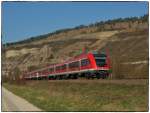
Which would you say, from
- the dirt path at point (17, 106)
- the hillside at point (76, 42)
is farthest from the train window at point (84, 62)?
the hillside at point (76, 42)

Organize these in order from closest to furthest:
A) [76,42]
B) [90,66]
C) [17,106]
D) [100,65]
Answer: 1. [17,106]
2. [90,66]
3. [100,65]
4. [76,42]

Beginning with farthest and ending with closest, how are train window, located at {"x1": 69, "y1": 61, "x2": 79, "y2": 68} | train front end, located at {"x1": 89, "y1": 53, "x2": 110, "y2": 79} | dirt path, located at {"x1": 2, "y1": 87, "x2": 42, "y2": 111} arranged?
train window, located at {"x1": 69, "y1": 61, "x2": 79, "y2": 68}
train front end, located at {"x1": 89, "y1": 53, "x2": 110, "y2": 79}
dirt path, located at {"x1": 2, "y1": 87, "x2": 42, "y2": 111}

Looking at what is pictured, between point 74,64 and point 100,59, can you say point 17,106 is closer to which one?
point 100,59

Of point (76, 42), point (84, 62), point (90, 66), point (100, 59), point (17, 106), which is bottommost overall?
point (17, 106)

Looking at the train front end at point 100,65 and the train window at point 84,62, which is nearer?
the train front end at point 100,65

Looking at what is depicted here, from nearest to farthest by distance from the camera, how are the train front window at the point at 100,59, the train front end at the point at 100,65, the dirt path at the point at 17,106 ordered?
the dirt path at the point at 17,106 → the train front end at the point at 100,65 → the train front window at the point at 100,59

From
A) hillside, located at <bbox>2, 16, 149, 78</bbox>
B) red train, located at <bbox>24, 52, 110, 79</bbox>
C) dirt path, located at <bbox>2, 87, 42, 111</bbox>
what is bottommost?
dirt path, located at <bbox>2, 87, 42, 111</bbox>

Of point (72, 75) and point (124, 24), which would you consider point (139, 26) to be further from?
point (72, 75)

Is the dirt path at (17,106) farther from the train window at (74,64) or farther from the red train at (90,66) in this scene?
the train window at (74,64)

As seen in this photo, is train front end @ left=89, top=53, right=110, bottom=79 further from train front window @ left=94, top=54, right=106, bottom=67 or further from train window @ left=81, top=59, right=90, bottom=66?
train window @ left=81, top=59, right=90, bottom=66

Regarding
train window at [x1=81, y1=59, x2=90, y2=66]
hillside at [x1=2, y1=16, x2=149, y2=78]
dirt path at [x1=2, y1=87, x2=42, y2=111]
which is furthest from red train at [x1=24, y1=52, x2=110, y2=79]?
hillside at [x1=2, y1=16, x2=149, y2=78]

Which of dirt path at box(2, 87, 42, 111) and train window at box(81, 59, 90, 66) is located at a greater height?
train window at box(81, 59, 90, 66)

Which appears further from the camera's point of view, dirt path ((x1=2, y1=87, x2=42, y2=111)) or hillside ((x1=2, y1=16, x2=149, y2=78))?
hillside ((x1=2, y1=16, x2=149, y2=78))

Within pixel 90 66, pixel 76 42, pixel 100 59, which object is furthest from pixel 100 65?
pixel 76 42
